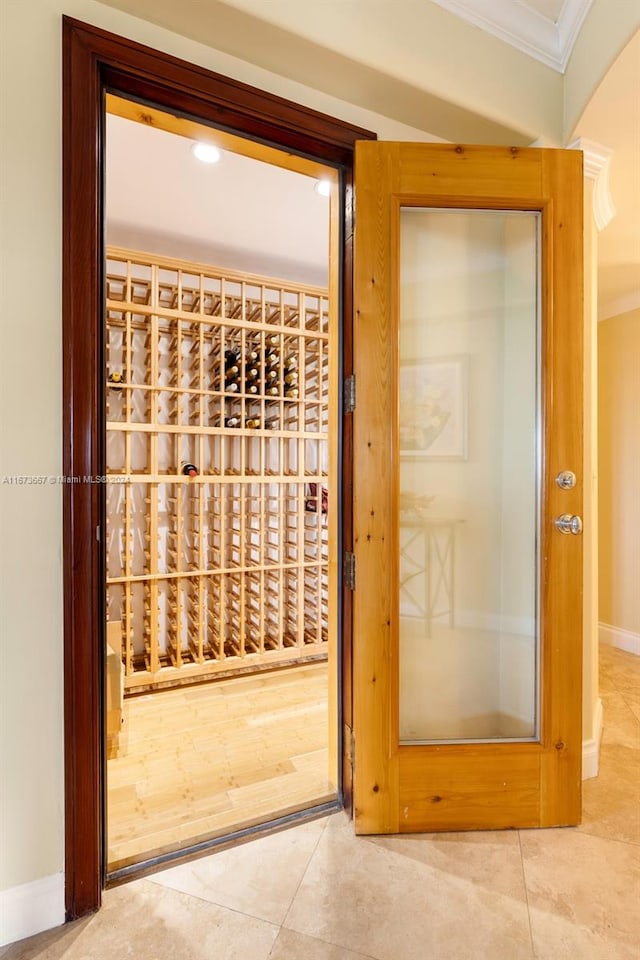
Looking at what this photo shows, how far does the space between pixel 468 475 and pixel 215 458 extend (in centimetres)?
198

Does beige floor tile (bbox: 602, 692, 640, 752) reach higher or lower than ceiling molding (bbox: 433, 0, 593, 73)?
lower

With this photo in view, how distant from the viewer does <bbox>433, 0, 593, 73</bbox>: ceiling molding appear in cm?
154

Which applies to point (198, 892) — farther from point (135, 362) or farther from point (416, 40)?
point (135, 362)

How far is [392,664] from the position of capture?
1.52 meters

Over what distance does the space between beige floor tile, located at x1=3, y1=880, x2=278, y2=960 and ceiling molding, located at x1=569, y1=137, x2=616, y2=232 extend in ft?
8.15

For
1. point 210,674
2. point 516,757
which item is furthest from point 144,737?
point 516,757

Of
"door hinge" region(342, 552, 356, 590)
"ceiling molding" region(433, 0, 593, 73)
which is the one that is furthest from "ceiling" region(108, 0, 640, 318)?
"door hinge" region(342, 552, 356, 590)

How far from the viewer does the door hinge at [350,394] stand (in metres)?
1.53

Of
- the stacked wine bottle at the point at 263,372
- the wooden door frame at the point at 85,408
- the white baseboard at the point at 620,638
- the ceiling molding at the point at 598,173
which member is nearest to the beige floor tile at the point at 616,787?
the white baseboard at the point at 620,638

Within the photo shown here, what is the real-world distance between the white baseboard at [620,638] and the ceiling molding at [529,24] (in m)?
3.21

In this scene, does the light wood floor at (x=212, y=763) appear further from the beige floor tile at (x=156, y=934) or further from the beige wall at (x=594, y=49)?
the beige wall at (x=594, y=49)

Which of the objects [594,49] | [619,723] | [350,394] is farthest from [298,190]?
[619,723]

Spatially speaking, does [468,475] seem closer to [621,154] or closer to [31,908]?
[621,154]

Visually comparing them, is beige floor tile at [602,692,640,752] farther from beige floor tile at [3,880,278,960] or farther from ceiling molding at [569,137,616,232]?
ceiling molding at [569,137,616,232]
